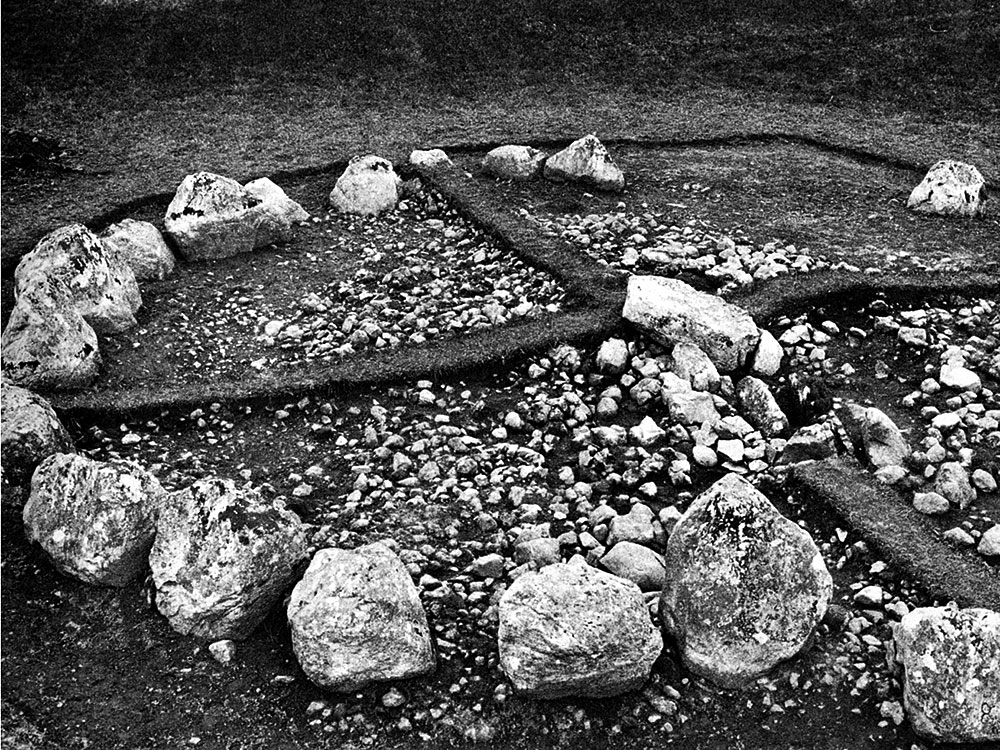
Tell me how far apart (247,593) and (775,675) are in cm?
211

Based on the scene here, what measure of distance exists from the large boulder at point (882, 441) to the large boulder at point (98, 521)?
3424 mm

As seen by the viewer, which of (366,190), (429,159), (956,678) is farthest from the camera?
(429,159)

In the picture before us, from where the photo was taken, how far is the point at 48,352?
5.78 m

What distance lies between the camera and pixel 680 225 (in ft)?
25.2

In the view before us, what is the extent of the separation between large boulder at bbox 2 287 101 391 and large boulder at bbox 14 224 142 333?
29 cm

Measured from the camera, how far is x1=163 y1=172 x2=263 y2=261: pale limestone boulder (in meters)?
7.44

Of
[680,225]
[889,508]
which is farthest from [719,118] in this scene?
[889,508]

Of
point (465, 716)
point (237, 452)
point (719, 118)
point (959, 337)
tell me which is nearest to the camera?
point (465, 716)

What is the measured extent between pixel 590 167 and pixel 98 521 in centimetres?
512

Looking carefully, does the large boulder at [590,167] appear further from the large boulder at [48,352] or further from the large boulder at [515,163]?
the large boulder at [48,352]

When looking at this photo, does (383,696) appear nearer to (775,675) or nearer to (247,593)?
(247,593)

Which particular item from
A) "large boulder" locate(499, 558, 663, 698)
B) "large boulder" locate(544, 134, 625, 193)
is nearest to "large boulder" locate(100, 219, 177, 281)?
"large boulder" locate(544, 134, 625, 193)

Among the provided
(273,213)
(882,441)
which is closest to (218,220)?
(273,213)

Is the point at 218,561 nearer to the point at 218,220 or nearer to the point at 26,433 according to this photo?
the point at 26,433
